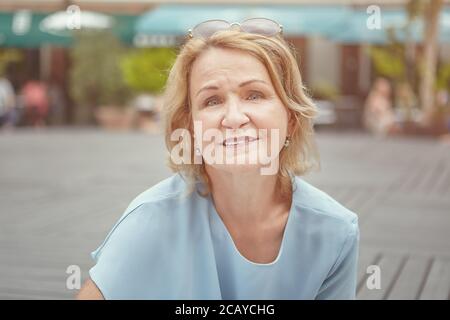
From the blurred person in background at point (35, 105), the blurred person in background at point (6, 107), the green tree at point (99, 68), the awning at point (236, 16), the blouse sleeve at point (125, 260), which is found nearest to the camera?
the blouse sleeve at point (125, 260)

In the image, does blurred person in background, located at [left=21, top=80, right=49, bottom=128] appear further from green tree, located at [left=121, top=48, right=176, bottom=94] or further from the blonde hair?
the blonde hair

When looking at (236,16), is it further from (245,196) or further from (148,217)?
(148,217)

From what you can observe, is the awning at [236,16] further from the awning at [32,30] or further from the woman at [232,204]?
the woman at [232,204]

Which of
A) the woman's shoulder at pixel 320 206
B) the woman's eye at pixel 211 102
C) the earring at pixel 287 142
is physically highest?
the woman's eye at pixel 211 102

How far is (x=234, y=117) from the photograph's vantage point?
1.46m

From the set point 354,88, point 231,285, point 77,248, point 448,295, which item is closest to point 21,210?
point 77,248

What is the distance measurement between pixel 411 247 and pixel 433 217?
0.87 m

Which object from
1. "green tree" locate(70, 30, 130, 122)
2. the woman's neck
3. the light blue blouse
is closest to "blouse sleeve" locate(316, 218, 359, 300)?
the light blue blouse

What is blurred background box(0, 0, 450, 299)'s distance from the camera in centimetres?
334

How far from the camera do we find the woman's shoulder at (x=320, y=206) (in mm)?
1576

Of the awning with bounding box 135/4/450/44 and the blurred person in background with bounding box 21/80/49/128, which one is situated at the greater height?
the awning with bounding box 135/4/450/44

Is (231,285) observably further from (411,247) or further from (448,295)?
(411,247)

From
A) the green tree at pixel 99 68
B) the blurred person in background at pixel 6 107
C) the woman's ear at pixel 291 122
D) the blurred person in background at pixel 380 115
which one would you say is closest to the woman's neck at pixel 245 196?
the woman's ear at pixel 291 122

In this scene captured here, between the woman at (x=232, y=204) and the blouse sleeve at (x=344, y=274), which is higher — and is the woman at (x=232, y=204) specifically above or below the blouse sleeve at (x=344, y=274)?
above
